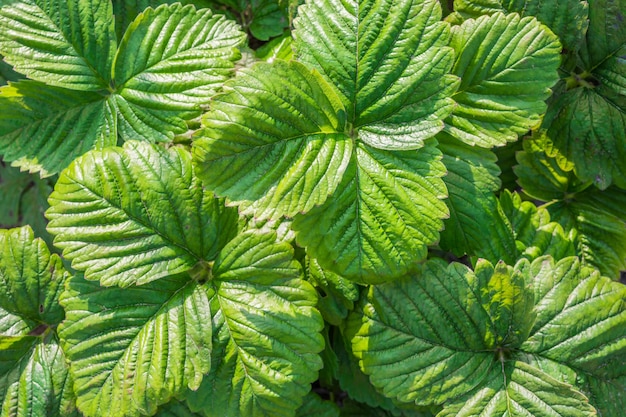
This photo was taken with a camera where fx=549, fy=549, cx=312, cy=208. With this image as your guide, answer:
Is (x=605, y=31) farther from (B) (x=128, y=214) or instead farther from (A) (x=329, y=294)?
(B) (x=128, y=214)

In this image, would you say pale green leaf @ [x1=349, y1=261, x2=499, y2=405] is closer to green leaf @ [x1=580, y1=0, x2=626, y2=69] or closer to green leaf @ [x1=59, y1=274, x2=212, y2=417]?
green leaf @ [x1=59, y1=274, x2=212, y2=417]

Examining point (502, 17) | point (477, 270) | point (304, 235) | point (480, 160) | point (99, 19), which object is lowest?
point (477, 270)

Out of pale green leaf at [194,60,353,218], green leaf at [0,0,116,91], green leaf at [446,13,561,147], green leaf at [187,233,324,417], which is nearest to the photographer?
pale green leaf at [194,60,353,218]

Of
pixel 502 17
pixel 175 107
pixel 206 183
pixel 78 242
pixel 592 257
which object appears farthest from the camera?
pixel 592 257

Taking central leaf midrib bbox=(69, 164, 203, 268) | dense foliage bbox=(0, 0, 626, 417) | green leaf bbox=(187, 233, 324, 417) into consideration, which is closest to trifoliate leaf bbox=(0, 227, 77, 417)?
dense foliage bbox=(0, 0, 626, 417)

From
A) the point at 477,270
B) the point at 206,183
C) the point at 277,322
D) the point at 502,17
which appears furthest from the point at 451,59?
the point at 277,322

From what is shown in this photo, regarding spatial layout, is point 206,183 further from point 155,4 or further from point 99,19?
point 155,4

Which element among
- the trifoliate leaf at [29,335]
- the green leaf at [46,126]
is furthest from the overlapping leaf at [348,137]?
the trifoliate leaf at [29,335]
